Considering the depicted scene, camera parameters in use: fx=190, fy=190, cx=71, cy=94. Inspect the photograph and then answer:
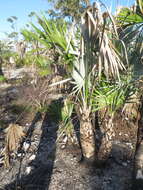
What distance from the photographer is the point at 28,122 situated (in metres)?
5.30

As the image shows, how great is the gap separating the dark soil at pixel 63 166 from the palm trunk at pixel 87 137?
216mm

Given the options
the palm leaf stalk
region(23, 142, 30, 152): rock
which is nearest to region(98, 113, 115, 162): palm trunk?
the palm leaf stalk

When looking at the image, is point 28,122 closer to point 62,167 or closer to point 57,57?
point 62,167

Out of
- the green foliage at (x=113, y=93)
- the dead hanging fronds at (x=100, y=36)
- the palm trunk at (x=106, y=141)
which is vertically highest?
the dead hanging fronds at (x=100, y=36)

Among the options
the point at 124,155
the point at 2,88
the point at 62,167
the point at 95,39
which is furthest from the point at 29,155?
the point at 2,88

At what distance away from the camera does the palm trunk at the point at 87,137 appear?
2.86 metres

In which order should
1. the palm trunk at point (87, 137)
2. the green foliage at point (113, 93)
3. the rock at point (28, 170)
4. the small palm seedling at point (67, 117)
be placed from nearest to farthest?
1. the green foliage at point (113, 93)
2. the palm trunk at point (87, 137)
3. the small palm seedling at point (67, 117)
4. the rock at point (28, 170)

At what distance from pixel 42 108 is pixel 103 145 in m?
2.76

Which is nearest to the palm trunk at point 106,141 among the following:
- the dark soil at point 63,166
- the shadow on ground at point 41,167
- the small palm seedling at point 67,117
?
the dark soil at point 63,166

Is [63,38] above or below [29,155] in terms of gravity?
above

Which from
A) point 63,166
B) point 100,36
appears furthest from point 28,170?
point 100,36

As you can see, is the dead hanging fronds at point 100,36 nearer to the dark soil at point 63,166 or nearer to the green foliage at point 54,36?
the green foliage at point 54,36

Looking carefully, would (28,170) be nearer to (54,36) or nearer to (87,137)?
(87,137)

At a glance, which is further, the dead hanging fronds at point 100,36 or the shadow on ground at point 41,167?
the shadow on ground at point 41,167
